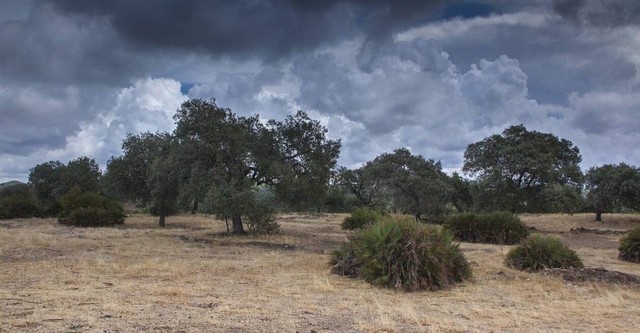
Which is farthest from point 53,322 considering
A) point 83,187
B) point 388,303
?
point 83,187

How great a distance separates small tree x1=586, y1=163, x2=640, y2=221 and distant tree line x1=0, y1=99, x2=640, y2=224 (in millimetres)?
78

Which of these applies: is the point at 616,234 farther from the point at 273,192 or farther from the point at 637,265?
the point at 273,192

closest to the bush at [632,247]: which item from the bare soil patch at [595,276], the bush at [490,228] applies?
the bare soil patch at [595,276]

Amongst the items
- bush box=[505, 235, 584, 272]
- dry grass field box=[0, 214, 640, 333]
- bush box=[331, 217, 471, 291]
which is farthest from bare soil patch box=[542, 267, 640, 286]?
bush box=[331, 217, 471, 291]

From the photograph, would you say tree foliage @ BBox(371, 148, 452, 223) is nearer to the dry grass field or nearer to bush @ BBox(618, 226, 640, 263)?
bush @ BBox(618, 226, 640, 263)

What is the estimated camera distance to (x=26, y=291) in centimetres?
930

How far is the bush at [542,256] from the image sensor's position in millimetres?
14224

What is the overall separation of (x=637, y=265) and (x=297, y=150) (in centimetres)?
1536

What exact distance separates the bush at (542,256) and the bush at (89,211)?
25399mm

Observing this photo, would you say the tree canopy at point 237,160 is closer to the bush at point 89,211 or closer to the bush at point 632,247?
the bush at point 89,211

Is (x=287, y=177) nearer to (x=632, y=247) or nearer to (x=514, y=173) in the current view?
(x=632, y=247)

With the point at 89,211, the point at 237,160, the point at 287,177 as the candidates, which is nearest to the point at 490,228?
the point at 287,177

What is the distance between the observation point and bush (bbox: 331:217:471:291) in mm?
11297

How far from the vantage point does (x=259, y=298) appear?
30.7 ft
